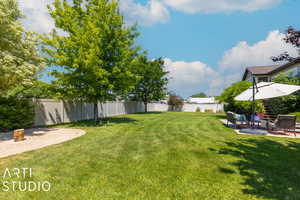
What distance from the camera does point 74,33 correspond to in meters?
9.66

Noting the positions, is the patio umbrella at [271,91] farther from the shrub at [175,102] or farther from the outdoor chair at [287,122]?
the shrub at [175,102]

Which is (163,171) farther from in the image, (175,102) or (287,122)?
(175,102)

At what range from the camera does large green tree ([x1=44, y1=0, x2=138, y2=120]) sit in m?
9.10

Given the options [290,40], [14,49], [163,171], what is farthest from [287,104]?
[14,49]

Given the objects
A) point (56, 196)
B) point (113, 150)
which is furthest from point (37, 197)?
point (113, 150)

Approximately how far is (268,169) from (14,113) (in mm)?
10853

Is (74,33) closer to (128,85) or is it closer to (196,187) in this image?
(128,85)

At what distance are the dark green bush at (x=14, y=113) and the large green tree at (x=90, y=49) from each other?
2030 mm

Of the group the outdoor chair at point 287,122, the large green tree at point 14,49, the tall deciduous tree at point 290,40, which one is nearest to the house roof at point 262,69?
the outdoor chair at point 287,122

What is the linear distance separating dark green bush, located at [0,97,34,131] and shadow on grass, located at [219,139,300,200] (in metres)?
9.84

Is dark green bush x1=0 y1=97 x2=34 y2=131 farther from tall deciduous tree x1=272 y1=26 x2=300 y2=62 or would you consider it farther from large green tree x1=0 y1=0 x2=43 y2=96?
tall deciduous tree x1=272 y1=26 x2=300 y2=62

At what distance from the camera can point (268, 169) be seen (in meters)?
3.63

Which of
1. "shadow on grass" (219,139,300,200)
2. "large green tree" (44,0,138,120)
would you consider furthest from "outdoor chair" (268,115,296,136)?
"large green tree" (44,0,138,120)

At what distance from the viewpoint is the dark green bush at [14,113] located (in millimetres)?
7743
